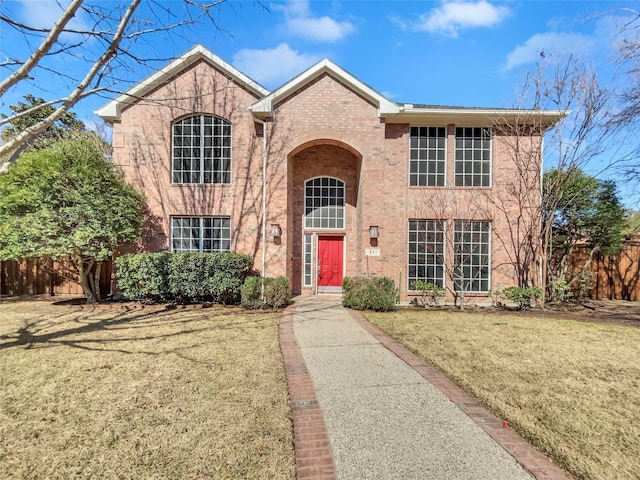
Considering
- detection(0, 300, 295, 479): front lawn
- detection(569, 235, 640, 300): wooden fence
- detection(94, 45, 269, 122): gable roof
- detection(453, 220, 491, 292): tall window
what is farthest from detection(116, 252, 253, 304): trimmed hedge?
detection(569, 235, 640, 300): wooden fence

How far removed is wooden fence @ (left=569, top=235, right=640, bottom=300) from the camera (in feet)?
41.9

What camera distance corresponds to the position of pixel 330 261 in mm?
12516

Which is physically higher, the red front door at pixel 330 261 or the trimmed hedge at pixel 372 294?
the red front door at pixel 330 261

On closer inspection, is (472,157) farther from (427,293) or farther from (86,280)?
(86,280)

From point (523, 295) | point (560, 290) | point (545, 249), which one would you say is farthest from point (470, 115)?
point (560, 290)

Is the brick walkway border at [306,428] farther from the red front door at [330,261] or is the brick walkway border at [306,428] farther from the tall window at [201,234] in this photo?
the red front door at [330,261]

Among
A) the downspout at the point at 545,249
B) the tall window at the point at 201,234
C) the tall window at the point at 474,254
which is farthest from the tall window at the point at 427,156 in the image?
the tall window at the point at 201,234

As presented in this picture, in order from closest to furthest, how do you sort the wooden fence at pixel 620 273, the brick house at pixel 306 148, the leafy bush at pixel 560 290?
the leafy bush at pixel 560 290
the brick house at pixel 306 148
the wooden fence at pixel 620 273

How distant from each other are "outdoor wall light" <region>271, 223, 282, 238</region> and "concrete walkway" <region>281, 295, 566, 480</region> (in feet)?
18.8

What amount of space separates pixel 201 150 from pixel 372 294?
7.82 meters

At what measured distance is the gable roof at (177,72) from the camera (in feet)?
35.8

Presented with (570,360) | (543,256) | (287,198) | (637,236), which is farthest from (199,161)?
(637,236)

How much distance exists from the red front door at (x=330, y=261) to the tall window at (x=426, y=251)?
267 centimetres

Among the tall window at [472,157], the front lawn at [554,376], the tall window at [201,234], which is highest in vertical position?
the tall window at [472,157]
